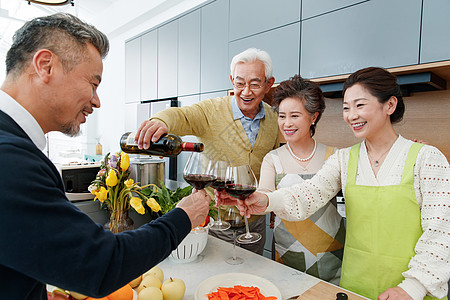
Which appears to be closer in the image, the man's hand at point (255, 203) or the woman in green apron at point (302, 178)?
the man's hand at point (255, 203)

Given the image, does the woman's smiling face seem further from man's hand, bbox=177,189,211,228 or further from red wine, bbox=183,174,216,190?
man's hand, bbox=177,189,211,228

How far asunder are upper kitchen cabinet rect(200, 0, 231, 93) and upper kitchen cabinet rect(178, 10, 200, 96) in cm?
10

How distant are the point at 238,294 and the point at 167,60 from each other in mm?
3615

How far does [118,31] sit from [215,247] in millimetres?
5320

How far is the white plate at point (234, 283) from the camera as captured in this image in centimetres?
89

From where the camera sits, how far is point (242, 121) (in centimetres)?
179

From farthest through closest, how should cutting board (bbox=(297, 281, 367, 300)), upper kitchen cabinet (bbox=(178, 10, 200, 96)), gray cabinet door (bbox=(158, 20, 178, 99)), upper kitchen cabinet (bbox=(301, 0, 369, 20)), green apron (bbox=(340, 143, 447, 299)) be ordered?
gray cabinet door (bbox=(158, 20, 178, 99)), upper kitchen cabinet (bbox=(178, 10, 200, 96)), upper kitchen cabinet (bbox=(301, 0, 369, 20)), green apron (bbox=(340, 143, 447, 299)), cutting board (bbox=(297, 281, 367, 300))

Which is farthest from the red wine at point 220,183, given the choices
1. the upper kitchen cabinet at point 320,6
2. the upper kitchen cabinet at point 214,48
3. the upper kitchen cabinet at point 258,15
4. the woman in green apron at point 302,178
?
the upper kitchen cabinet at point 214,48

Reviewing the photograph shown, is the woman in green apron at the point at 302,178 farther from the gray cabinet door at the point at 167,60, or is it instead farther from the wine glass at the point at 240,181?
the gray cabinet door at the point at 167,60

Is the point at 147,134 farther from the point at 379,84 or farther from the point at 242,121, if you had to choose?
the point at 379,84

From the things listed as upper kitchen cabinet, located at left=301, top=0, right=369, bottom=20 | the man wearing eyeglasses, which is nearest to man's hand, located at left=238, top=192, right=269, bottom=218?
the man wearing eyeglasses

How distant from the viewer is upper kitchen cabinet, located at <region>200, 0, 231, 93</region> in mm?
3154

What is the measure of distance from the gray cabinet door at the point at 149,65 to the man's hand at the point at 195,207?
3.61 meters

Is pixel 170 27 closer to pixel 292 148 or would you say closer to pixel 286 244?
pixel 292 148
